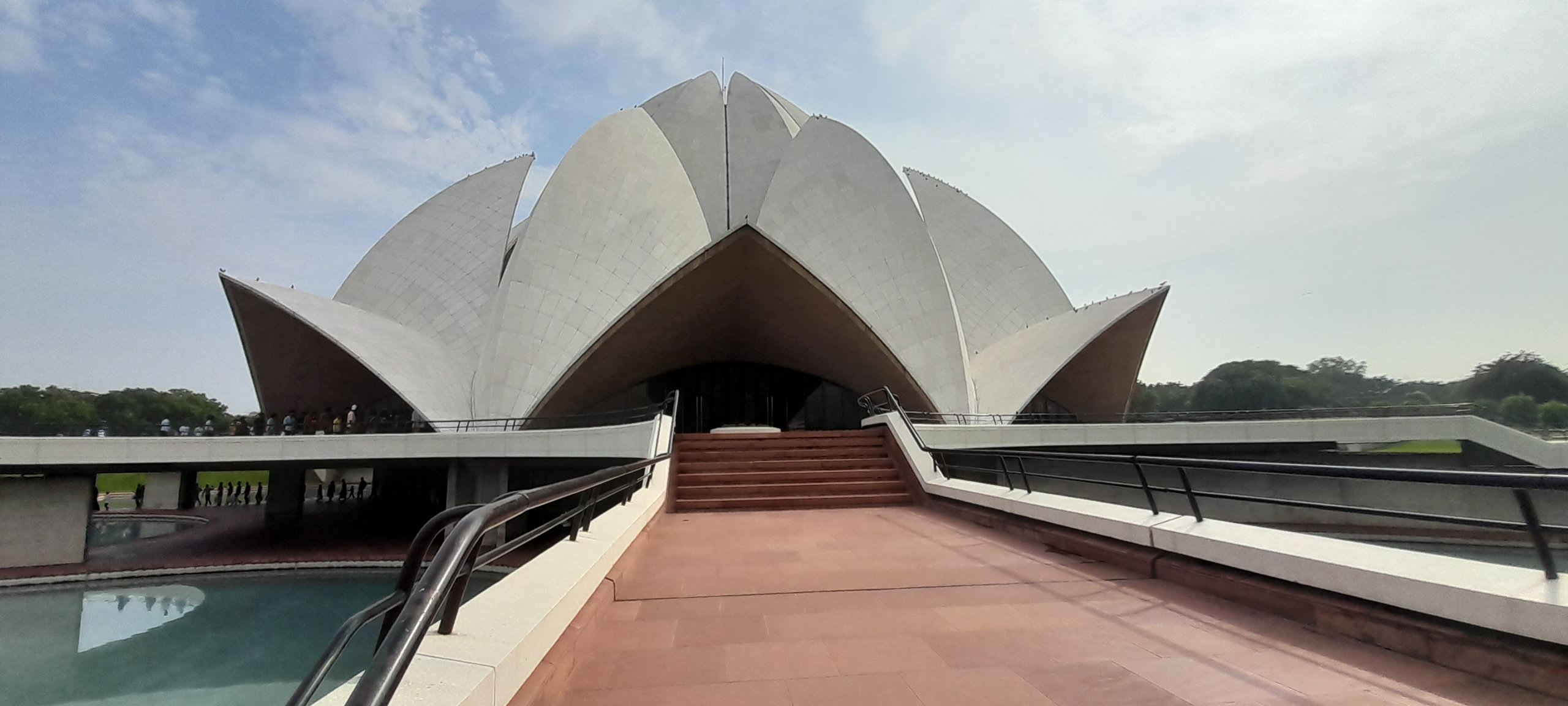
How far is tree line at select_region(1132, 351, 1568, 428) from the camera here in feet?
142

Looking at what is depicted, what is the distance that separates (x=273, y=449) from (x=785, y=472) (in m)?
11.0

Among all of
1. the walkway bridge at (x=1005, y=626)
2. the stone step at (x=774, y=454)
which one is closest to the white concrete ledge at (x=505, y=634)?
the walkway bridge at (x=1005, y=626)

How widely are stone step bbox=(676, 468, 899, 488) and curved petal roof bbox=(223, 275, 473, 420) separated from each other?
9999mm

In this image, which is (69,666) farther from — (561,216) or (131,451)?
(561,216)

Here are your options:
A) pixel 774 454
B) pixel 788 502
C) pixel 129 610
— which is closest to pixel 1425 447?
pixel 774 454

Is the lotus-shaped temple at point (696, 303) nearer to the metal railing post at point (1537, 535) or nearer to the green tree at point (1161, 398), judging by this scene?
the metal railing post at point (1537, 535)

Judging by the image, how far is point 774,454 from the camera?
34.9ft

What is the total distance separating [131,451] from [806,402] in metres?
17.8

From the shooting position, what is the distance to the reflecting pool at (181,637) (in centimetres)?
684

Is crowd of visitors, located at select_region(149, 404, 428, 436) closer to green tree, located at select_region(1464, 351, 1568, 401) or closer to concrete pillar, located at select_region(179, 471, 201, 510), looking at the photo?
concrete pillar, located at select_region(179, 471, 201, 510)

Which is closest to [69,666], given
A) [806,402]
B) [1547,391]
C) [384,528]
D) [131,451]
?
[131,451]

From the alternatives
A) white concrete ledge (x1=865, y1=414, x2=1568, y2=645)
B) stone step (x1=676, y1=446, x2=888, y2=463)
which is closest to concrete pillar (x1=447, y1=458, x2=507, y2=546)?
stone step (x1=676, y1=446, x2=888, y2=463)

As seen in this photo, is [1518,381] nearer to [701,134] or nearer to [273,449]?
[701,134]

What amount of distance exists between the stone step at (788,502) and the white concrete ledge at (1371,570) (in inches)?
164
